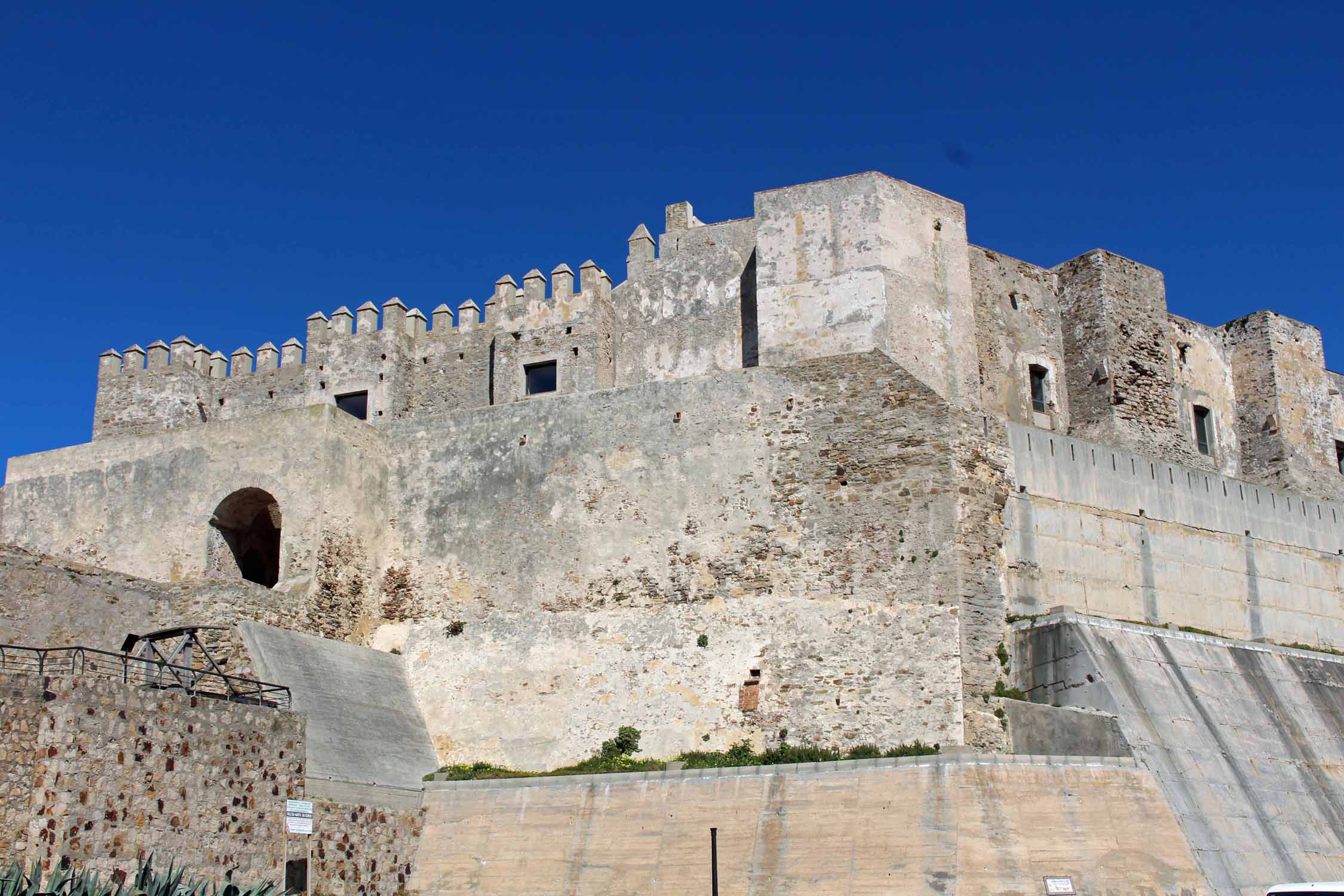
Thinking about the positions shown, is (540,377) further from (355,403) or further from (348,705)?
(348,705)

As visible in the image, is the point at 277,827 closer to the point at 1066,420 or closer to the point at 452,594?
the point at 452,594

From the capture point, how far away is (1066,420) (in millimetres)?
31547

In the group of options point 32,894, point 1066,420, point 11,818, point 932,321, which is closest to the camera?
point 32,894

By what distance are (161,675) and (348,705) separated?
4.63 metres

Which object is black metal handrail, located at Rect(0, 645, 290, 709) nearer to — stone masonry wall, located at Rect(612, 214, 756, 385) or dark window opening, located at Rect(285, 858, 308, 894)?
dark window opening, located at Rect(285, 858, 308, 894)

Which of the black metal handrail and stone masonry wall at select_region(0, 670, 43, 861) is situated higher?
the black metal handrail

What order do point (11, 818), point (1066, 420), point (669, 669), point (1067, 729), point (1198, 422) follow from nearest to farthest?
point (11, 818)
point (1067, 729)
point (669, 669)
point (1066, 420)
point (1198, 422)

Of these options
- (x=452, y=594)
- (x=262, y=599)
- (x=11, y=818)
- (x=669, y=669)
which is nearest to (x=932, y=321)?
(x=669, y=669)

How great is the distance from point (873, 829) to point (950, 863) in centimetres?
127

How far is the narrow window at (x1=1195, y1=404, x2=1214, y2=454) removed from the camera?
33781 mm

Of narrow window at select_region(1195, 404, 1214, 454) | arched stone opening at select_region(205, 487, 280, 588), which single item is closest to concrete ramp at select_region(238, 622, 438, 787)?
arched stone opening at select_region(205, 487, 280, 588)

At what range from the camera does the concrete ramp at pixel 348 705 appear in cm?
2305

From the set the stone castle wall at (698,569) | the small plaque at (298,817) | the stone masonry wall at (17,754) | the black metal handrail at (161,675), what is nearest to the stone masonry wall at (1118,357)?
the stone castle wall at (698,569)

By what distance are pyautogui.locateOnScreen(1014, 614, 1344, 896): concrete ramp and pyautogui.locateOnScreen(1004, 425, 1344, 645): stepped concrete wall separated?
47.5 inches
